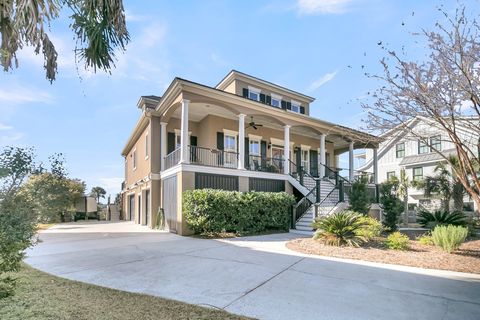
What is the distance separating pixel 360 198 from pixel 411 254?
199 inches

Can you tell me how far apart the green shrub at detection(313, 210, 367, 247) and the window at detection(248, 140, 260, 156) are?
9878mm

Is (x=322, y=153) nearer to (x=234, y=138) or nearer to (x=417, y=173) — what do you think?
(x=234, y=138)

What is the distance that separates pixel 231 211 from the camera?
13.1m

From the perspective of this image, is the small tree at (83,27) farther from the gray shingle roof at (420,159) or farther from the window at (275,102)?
the gray shingle roof at (420,159)

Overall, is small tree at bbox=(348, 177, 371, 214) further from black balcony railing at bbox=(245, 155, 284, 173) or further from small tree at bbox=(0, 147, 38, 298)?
small tree at bbox=(0, 147, 38, 298)

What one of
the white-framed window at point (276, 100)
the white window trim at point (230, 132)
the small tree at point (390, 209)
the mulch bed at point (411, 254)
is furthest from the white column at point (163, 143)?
the small tree at point (390, 209)

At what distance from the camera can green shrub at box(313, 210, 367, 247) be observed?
32.5 feet

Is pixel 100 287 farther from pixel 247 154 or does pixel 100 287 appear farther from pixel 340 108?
pixel 247 154

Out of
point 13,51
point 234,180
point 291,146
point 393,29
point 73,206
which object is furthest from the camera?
point 73,206

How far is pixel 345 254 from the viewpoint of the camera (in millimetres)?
8727

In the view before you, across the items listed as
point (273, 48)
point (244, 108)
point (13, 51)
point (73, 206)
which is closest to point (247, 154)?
point (244, 108)

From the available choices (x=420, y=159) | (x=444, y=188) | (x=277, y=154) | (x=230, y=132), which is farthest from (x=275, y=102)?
(x=420, y=159)

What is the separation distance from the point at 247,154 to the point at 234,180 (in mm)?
4091

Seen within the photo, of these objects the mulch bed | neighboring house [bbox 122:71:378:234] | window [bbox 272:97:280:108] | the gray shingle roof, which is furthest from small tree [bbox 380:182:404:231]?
the gray shingle roof
